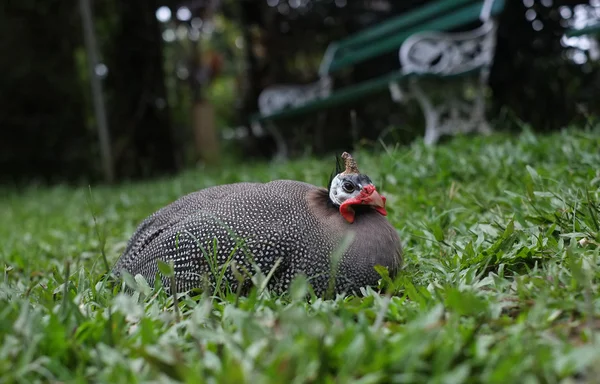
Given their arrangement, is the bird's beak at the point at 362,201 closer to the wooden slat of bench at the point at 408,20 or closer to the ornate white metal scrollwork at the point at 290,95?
the wooden slat of bench at the point at 408,20

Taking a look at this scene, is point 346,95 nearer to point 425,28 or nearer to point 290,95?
point 425,28

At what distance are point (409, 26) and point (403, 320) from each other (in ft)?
16.6

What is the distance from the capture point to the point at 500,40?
5.40 metres

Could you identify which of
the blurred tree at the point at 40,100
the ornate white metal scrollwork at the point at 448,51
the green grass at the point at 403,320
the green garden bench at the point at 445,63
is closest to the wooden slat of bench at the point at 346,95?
the green garden bench at the point at 445,63

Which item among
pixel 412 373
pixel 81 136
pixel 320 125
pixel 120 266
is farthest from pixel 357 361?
pixel 81 136

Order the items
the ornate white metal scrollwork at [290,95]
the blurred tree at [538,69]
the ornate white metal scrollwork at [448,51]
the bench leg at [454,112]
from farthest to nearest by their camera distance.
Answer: the ornate white metal scrollwork at [290,95]
the bench leg at [454,112]
the ornate white metal scrollwork at [448,51]
the blurred tree at [538,69]

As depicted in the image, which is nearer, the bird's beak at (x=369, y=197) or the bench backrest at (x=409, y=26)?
the bird's beak at (x=369, y=197)

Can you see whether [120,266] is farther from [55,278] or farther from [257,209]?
[257,209]

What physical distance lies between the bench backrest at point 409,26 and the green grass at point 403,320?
2610mm

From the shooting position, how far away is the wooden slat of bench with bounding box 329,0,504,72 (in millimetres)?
5305

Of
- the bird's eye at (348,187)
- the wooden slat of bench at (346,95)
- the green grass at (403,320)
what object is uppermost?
the wooden slat of bench at (346,95)

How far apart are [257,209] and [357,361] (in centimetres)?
90

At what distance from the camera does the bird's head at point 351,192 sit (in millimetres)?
2047

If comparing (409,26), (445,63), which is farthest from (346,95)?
(409,26)
